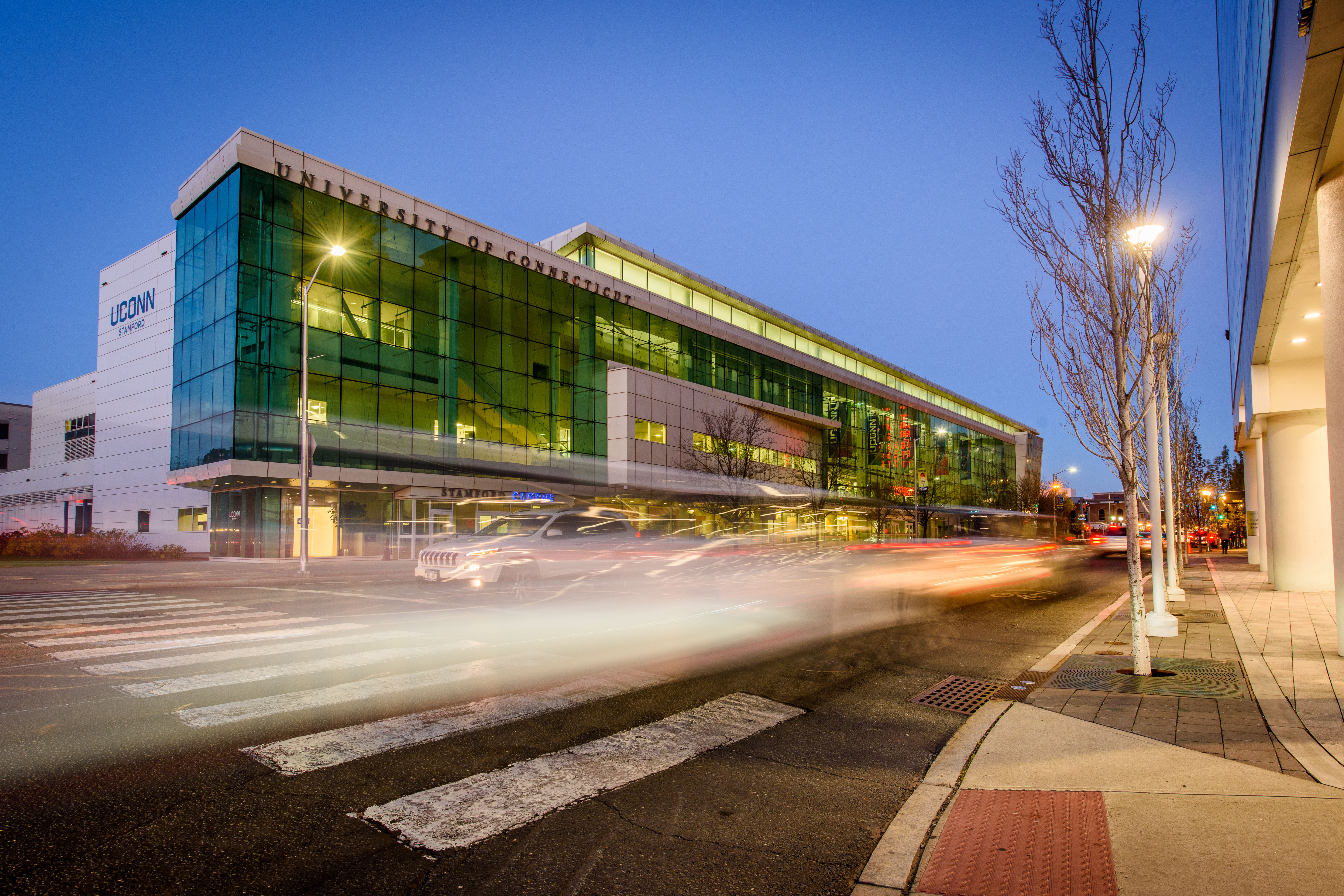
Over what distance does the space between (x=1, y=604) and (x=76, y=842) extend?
1250 cm

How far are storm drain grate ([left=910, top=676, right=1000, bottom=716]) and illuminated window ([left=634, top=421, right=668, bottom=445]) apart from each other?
1384 inches

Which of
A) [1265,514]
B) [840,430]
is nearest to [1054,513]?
[840,430]

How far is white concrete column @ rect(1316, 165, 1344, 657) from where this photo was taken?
24.0 ft

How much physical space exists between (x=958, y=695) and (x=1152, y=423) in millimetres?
8054

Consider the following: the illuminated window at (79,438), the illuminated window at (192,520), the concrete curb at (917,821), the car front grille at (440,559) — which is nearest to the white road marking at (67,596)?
the car front grille at (440,559)

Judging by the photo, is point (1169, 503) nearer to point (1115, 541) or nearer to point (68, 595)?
point (68, 595)

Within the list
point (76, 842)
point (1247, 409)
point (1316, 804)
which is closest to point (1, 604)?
point (76, 842)

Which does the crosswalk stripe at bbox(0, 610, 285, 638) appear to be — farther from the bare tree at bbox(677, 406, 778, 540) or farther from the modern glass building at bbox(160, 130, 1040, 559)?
the bare tree at bbox(677, 406, 778, 540)

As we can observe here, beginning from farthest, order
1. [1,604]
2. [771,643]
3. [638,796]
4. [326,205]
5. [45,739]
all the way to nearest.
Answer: [326,205] → [1,604] → [771,643] → [45,739] → [638,796]

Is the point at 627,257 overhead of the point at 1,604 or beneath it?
overhead

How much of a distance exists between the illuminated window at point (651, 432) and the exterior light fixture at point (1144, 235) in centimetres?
3432

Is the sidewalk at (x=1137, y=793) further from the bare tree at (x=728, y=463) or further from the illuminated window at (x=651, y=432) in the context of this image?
the illuminated window at (x=651, y=432)

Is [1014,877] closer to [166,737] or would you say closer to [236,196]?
[166,737]

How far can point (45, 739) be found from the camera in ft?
16.8
